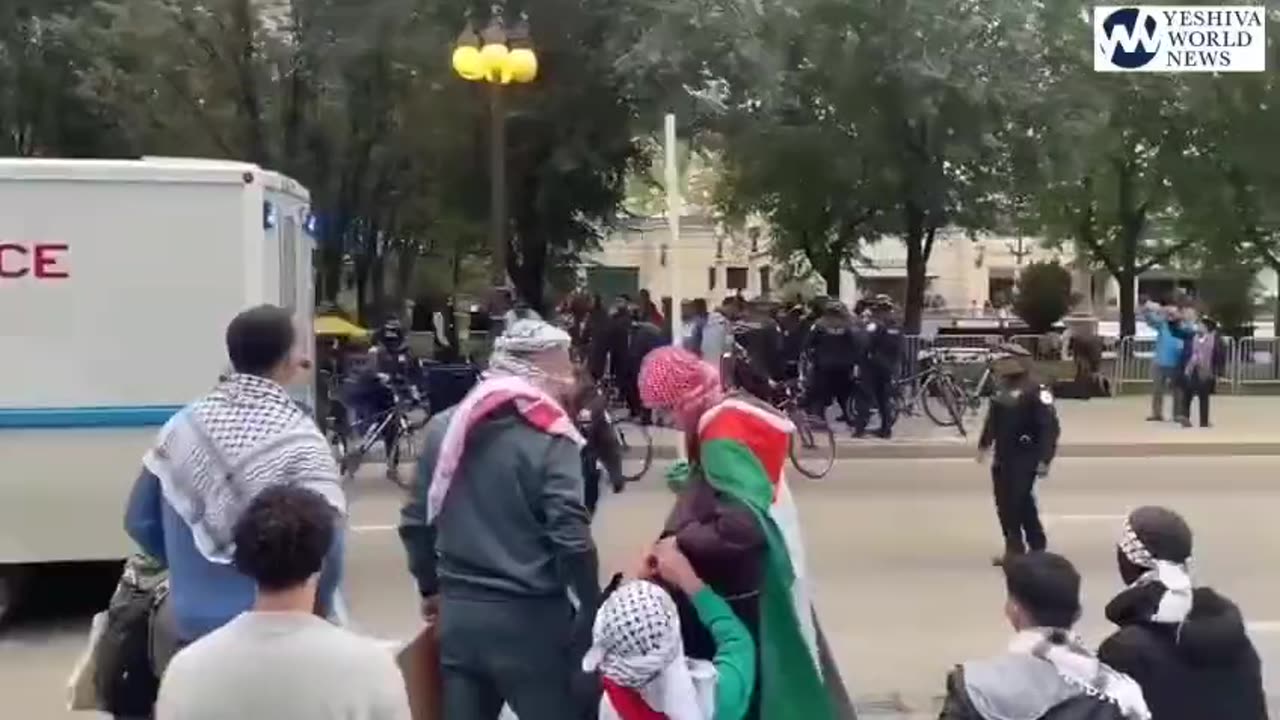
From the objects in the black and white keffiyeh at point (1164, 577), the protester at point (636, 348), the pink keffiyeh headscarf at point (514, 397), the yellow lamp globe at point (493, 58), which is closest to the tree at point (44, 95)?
the yellow lamp globe at point (493, 58)

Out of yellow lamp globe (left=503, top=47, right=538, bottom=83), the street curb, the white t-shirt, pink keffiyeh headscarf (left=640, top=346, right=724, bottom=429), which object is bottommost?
the street curb

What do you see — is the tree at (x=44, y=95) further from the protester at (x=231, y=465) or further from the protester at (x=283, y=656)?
the protester at (x=283, y=656)

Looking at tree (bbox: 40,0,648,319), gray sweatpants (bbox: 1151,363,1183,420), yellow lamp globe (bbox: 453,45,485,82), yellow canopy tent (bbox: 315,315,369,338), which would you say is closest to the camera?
yellow lamp globe (bbox: 453,45,485,82)

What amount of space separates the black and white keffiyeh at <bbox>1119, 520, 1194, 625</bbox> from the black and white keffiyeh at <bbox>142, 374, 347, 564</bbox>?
213cm

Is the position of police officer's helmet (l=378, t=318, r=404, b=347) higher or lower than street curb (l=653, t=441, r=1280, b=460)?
higher

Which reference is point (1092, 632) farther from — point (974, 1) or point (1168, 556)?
point (974, 1)

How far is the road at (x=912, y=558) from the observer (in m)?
9.20

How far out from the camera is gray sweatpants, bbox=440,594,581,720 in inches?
195

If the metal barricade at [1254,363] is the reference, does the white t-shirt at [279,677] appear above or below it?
above

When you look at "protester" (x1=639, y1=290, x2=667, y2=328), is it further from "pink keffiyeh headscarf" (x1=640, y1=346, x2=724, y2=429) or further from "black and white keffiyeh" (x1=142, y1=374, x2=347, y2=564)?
"black and white keffiyeh" (x1=142, y1=374, x2=347, y2=564)

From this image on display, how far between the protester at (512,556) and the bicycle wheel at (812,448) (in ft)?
41.0

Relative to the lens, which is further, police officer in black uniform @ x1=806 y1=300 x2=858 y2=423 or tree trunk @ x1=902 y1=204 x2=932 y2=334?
tree trunk @ x1=902 y1=204 x2=932 y2=334

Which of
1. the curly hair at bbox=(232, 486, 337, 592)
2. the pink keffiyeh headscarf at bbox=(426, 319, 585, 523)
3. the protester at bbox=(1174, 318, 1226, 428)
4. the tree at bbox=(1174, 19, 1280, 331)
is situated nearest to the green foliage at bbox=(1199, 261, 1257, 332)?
the tree at bbox=(1174, 19, 1280, 331)

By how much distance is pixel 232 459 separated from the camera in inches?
184
